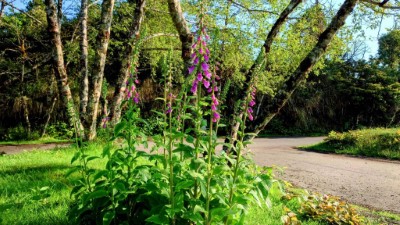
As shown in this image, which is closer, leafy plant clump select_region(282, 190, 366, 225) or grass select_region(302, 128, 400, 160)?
leafy plant clump select_region(282, 190, 366, 225)

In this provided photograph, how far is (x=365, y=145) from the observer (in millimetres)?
15234

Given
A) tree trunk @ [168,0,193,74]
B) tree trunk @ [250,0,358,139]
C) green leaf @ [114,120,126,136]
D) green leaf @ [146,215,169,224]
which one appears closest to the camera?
green leaf @ [146,215,169,224]

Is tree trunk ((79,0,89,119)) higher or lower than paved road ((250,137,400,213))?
higher

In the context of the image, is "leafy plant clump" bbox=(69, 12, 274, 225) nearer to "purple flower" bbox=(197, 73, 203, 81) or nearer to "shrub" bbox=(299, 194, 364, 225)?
"purple flower" bbox=(197, 73, 203, 81)

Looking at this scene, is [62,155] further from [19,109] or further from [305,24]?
[19,109]

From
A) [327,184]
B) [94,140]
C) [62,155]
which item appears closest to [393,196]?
[327,184]

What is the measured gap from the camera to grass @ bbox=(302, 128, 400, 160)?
1426 cm

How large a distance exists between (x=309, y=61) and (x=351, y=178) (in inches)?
236

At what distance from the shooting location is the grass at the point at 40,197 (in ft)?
10.3

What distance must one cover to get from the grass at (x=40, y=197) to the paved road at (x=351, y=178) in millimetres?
1720

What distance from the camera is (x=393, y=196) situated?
23.6ft

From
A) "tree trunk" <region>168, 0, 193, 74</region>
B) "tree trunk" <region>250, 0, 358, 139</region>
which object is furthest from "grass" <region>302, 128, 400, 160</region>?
"tree trunk" <region>168, 0, 193, 74</region>

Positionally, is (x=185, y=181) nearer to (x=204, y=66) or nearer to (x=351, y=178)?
(x=204, y=66)

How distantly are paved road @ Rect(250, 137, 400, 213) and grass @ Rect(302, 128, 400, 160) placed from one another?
5.14 ft
